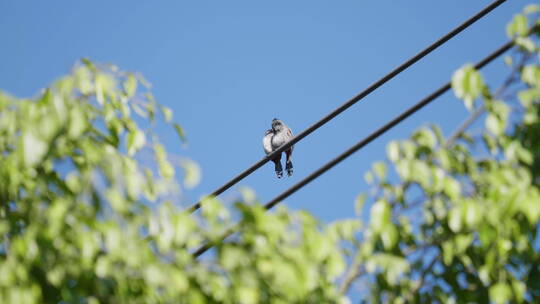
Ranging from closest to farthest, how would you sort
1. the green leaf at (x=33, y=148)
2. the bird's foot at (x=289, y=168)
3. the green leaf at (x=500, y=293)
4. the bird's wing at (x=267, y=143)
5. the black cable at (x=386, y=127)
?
the green leaf at (x=33, y=148) → the green leaf at (x=500, y=293) → the black cable at (x=386, y=127) → the bird's wing at (x=267, y=143) → the bird's foot at (x=289, y=168)

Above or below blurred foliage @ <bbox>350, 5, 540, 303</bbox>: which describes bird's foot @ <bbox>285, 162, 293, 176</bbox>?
above

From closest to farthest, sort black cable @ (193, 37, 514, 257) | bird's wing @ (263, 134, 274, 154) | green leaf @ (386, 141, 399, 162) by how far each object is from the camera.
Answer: green leaf @ (386, 141, 399, 162) → black cable @ (193, 37, 514, 257) → bird's wing @ (263, 134, 274, 154)

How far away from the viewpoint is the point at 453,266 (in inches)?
121

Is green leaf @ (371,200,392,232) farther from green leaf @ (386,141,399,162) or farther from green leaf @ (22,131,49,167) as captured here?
green leaf @ (22,131,49,167)

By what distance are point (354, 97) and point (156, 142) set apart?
138 cm

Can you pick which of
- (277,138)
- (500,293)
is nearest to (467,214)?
(500,293)

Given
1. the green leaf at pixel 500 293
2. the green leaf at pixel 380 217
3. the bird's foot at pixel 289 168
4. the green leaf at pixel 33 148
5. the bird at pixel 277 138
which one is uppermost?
the bird at pixel 277 138

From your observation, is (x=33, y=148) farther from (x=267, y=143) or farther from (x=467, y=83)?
(x=267, y=143)

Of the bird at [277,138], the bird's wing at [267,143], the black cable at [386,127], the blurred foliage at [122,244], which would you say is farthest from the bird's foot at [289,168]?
the blurred foliage at [122,244]

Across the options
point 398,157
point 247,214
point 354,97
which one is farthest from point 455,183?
point 354,97

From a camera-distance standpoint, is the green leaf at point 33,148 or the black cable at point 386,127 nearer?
the green leaf at point 33,148

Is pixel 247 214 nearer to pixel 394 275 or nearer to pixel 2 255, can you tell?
pixel 394 275

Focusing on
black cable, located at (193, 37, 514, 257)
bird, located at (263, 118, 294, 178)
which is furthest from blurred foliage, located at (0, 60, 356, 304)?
bird, located at (263, 118, 294, 178)

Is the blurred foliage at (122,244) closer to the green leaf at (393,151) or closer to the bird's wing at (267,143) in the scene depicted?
the green leaf at (393,151)
